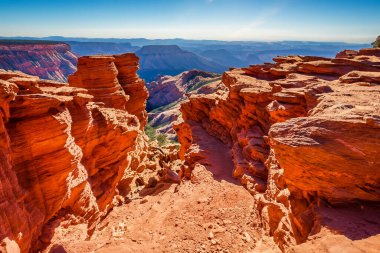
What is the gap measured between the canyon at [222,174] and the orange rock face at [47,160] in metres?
0.07

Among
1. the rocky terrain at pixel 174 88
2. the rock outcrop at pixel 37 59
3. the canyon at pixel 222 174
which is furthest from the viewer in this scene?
the rock outcrop at pixel 37 59

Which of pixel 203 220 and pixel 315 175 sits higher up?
pixel 315 175

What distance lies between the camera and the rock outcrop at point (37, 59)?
13662 cm

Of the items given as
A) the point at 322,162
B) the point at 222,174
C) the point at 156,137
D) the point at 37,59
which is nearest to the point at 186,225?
the point at 222,174

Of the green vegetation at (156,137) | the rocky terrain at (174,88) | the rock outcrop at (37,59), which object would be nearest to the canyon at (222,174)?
the green vegetation at (156,137)

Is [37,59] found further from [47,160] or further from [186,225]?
[186,225]

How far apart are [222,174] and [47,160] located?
1371 cm

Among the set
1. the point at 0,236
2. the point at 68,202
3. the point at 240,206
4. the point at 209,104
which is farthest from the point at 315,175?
the point at 209,104

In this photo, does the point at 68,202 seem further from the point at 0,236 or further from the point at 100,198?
the point at 0,236

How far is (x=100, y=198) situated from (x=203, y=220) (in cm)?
1013

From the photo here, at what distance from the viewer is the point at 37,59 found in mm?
152375

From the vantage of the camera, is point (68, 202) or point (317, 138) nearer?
point (317, 138)

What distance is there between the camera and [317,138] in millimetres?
9805

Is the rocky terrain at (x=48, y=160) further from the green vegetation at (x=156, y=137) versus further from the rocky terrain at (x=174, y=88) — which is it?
the rocky terrain at (x=174, y=88)
